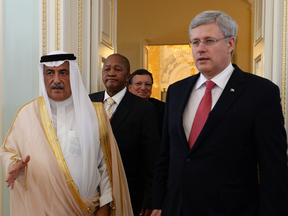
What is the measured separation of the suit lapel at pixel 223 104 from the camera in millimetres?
1700

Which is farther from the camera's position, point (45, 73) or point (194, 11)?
point (194, 11)

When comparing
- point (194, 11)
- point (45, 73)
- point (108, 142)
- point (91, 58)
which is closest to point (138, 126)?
point (108, 142)

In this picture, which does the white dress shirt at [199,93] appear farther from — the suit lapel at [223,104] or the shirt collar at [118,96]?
the shirt collar at [118,96]

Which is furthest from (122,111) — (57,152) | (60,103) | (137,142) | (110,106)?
(57,152)

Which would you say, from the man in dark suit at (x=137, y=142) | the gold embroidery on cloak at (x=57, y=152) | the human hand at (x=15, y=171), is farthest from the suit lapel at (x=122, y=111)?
the human hand at (x=15, y=171)

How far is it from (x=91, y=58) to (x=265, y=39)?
1940 millimetres

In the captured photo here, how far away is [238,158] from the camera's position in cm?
168

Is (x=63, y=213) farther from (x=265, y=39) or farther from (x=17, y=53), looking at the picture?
(x=265, y=39)

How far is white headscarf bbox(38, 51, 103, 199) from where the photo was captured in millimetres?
2188

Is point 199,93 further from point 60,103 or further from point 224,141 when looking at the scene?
point 60,103

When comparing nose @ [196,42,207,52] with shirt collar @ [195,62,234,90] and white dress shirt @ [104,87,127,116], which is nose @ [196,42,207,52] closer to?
shirt collar @ [195,62,234,90]

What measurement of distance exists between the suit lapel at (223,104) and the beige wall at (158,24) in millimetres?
5401

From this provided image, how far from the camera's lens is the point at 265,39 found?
123 inches

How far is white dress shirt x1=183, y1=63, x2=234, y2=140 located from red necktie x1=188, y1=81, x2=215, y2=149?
0.03 meters
